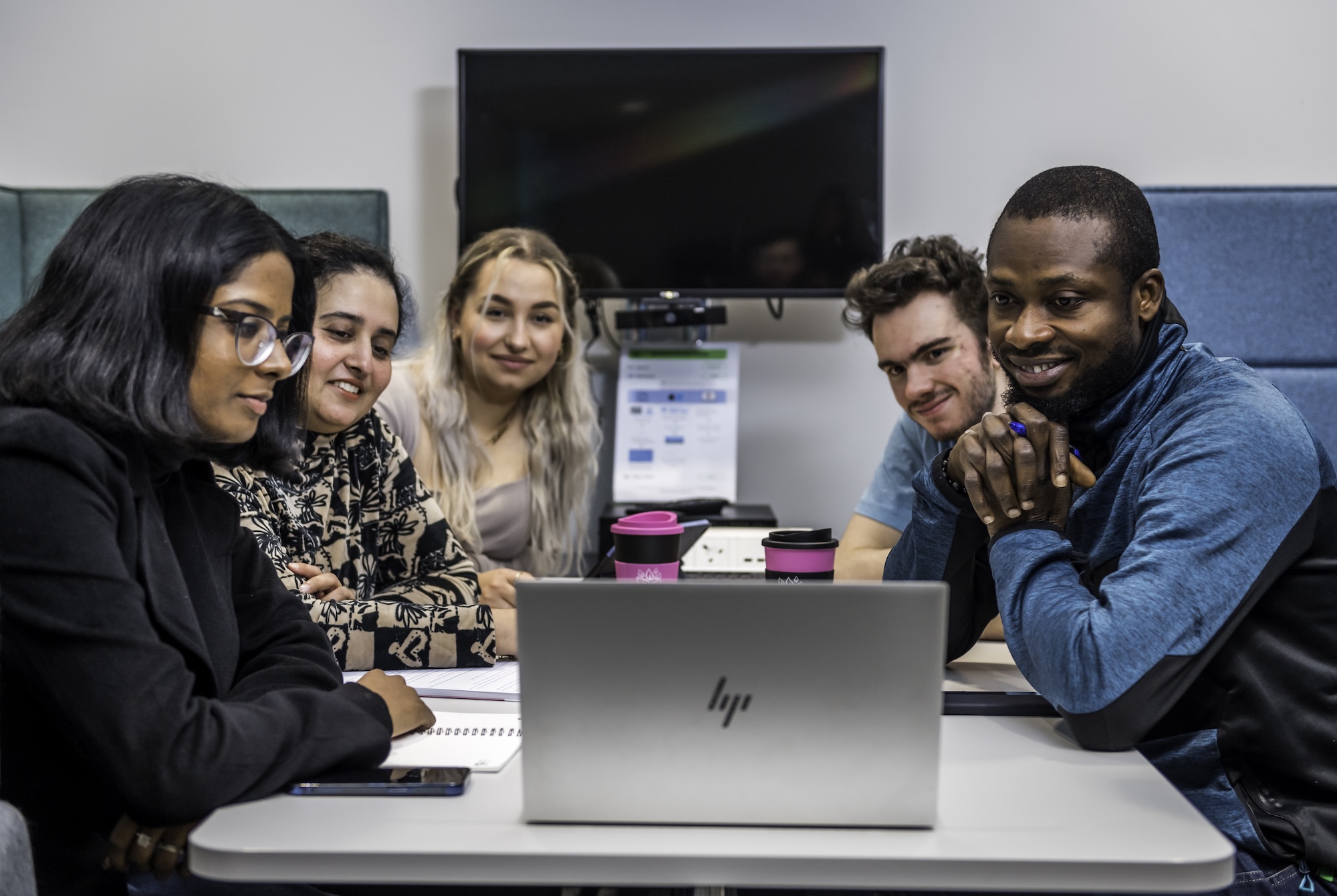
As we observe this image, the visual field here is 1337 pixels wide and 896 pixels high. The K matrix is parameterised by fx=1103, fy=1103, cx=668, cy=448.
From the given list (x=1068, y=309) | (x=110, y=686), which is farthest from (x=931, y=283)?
(x=110, y=686)


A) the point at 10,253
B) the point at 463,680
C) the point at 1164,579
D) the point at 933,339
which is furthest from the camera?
the point at 10,253

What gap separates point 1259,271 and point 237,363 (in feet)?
8.72

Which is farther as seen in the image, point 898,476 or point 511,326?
point 511,326

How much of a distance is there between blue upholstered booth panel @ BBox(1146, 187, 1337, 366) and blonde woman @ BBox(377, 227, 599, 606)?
1.56 metres

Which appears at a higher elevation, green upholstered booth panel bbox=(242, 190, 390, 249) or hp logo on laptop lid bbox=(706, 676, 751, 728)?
green upholstered booth panel bbox=(242, 190, 390, 249)

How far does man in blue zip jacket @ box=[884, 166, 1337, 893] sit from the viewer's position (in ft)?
3.27

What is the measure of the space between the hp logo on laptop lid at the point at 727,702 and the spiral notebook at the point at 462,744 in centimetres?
26

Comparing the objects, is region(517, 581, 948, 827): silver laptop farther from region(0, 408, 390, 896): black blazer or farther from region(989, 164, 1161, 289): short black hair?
region(989, 164, 1161, 289): short black hair

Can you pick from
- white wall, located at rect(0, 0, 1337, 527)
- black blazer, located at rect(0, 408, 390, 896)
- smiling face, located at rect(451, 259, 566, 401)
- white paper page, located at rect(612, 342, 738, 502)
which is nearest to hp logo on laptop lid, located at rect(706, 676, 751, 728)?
black blazer, located at rect(0, 408, 390, 896)

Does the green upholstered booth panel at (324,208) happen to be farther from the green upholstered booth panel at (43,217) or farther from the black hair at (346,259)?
the black hair at (346,259)

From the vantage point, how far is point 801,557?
1366 mm

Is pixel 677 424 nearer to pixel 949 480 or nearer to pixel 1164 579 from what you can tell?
pixel 949 480

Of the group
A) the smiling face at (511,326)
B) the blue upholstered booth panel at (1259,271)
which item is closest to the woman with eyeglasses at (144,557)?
the smiling face at (511,326)

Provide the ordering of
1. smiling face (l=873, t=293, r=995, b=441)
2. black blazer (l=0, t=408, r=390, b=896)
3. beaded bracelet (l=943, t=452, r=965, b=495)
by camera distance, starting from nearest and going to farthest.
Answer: black blazer (l=0, t=408, r=390, b=896) → beaded bracelet (l=943, t=452, r=965, b=495) → smiling face (l=873, t=293, r=995, b=441)
